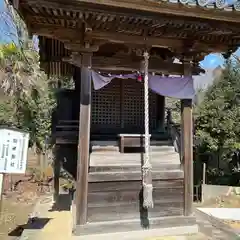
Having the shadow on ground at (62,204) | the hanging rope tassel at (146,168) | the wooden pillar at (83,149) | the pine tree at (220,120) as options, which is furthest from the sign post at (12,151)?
the pine tree at (220,120)

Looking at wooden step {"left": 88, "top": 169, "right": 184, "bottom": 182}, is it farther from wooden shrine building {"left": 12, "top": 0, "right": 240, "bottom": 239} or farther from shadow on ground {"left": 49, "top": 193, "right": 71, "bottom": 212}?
shadow on ground {"left": 49, "top": 193, "right": 71, "bottom": 212}

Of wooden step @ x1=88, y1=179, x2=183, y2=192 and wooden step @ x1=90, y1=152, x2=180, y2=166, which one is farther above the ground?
wooden step @ x1=90, y1=152, x2=180, y2=166

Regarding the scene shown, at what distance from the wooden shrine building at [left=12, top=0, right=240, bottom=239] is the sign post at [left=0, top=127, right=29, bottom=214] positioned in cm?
129

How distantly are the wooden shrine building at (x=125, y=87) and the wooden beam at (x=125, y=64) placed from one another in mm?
19

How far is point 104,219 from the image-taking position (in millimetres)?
5953

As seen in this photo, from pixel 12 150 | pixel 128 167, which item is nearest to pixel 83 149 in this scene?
pixel 128 167

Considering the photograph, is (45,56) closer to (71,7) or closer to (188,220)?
(71,7)

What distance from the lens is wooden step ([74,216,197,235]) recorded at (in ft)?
18.7

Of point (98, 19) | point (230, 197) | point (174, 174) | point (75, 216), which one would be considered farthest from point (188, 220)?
point (230, 197)

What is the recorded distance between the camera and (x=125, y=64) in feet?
20.3

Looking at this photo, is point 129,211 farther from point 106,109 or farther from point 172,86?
point 172,86

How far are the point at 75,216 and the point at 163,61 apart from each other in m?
3.38

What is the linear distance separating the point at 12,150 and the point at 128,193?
247 cm

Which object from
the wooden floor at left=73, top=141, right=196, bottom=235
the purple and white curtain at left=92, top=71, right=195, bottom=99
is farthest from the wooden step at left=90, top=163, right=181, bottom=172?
the purple and white curtain at left=92, top=71, right=195, bottom=99
